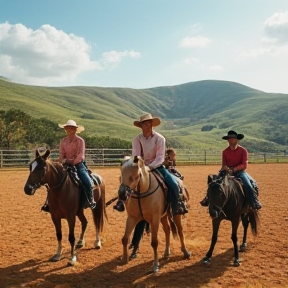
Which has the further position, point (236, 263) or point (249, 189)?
point (249, 189)

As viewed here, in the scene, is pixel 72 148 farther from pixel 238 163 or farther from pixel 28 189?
pixel 238 163

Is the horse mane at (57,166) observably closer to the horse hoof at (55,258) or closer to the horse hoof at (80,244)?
the horse hoof at (55,258)

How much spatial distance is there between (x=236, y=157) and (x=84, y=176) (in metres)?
3.56

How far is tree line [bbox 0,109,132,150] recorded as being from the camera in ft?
130

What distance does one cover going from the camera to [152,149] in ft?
21.4

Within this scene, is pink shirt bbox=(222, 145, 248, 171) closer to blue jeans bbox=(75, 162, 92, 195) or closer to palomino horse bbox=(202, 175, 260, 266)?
palomino horse bbox=(202, 175, 260, 266)

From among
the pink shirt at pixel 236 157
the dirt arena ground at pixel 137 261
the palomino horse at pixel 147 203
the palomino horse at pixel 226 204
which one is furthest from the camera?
the pink shirt at pixel 236 157

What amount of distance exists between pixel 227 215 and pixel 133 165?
104 inches

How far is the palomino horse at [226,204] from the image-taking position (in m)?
6.40

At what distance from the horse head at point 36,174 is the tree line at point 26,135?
34.9 metres

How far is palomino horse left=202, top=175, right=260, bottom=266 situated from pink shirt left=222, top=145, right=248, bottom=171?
0.48 meters

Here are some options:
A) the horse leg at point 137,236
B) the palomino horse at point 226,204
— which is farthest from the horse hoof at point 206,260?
the horse leg at point 137,236

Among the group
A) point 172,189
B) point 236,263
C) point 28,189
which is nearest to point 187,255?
point 236,263

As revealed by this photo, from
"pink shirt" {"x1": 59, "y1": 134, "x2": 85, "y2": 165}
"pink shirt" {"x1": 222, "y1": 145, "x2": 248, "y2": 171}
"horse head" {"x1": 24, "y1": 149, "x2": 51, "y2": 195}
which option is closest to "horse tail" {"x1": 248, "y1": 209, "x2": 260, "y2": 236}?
"pink shirt" {"x1": 222, "y1": 145, "x2": 248, "y2": 171}
